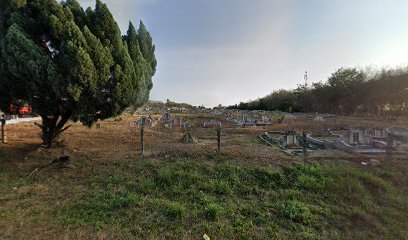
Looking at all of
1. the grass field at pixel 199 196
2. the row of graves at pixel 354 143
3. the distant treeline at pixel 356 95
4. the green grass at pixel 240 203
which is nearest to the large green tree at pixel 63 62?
the grass field at pixel 199 196

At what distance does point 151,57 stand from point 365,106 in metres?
33.2

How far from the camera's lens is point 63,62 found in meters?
7.36

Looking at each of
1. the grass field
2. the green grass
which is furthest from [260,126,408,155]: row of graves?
the green grass

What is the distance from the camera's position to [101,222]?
16.1 feet

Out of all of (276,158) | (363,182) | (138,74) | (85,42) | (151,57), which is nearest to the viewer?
(363,182)

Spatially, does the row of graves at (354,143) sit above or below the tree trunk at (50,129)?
below

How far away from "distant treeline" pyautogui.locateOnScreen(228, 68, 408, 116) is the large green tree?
34.2m

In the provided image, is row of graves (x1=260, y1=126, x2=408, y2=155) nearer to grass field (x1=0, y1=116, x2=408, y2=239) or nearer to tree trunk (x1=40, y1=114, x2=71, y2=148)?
grass field (x1=0, y1=116, x2=408, y2=239)

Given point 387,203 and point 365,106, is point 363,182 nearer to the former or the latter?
point 387,203

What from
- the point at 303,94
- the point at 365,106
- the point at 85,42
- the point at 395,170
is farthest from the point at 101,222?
the point at 303,94

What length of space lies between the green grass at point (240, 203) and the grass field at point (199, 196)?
22 mm

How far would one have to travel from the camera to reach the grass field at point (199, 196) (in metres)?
4.83

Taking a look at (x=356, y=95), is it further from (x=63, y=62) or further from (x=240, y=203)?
(x=63, y=62)

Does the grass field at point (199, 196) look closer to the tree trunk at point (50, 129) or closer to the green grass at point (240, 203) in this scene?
the green grass at point (240, 203)
